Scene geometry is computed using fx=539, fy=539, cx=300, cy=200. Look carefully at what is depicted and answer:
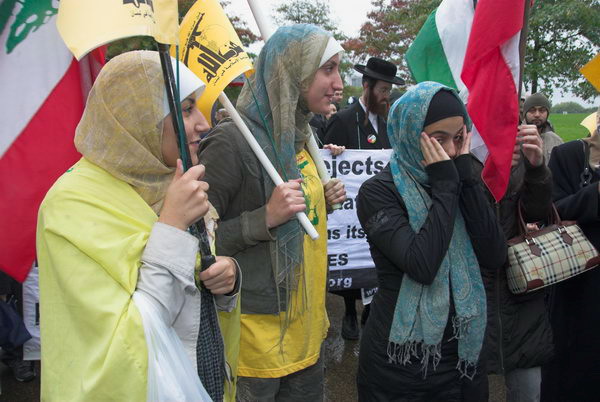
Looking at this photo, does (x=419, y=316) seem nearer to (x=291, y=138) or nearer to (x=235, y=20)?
(x=291, y=138)

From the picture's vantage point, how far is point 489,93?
2.64 meters

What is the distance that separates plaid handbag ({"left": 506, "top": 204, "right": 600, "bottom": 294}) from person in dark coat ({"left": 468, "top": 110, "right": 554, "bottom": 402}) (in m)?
→ 0.07

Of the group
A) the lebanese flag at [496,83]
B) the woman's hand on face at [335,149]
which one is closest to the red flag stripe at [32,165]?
the lebanese flag at [496,83]

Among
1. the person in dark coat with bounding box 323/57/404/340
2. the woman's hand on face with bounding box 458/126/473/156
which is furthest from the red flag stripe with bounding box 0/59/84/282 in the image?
the person in dark coat with bounding box 323/57/404/340

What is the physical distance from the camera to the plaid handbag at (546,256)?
250 cm

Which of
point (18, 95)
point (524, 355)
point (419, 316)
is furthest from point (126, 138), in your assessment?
point (524, 355)

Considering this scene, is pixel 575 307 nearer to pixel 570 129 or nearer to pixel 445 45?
pixel 445 45

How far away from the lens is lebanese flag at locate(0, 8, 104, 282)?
1.96 meters

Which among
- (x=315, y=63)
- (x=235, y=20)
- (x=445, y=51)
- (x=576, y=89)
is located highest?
(x=235, y=20)

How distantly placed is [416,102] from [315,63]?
0.52 m

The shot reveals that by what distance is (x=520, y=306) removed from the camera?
2.60 meters

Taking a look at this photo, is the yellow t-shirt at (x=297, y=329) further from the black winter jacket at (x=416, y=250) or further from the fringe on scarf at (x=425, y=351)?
the fringe on scarf at (x=425, y=351)

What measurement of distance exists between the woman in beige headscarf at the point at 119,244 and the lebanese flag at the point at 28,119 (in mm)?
527

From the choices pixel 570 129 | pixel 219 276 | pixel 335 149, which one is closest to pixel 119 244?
pixel 219 276
